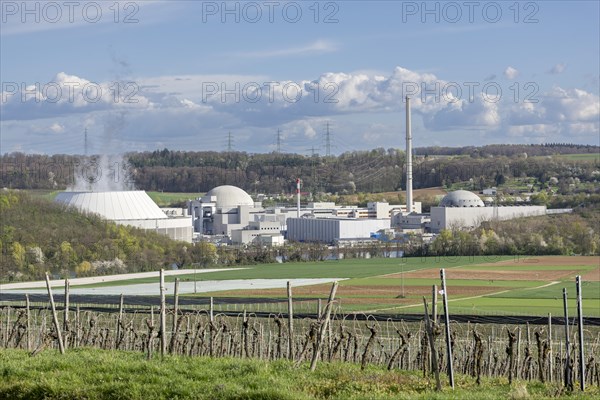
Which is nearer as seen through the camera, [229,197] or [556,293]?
[556,293]

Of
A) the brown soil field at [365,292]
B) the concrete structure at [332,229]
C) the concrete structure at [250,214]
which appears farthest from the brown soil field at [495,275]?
the concrete structure at [250,214]

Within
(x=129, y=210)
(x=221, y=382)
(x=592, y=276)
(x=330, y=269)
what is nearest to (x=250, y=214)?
(x=129, y=210)

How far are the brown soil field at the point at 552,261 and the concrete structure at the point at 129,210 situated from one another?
36.5 metres

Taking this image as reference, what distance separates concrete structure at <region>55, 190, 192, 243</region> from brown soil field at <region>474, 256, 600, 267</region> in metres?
36.5

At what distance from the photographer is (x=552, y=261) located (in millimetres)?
89562

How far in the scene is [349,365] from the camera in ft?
58.0

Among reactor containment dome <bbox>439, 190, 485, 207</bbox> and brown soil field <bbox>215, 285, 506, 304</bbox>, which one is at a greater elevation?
reactor containment dome <bbox>439, 190, 485, 207</bbox>

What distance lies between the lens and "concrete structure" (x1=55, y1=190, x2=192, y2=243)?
11119 centimetres

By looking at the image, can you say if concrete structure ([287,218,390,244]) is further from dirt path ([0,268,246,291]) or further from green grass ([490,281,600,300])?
green grass ([490,281,600,300])

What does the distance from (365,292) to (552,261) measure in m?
30.9

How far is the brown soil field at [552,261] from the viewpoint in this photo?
87.2 m

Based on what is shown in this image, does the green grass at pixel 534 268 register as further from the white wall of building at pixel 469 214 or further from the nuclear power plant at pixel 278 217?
the white wall of building at pixel 469 214

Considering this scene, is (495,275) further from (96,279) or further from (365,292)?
(96,279)

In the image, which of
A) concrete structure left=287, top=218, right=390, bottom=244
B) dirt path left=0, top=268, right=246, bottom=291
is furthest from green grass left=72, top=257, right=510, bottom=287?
concrete structure left=287, top=218, right=390, bottom=244
